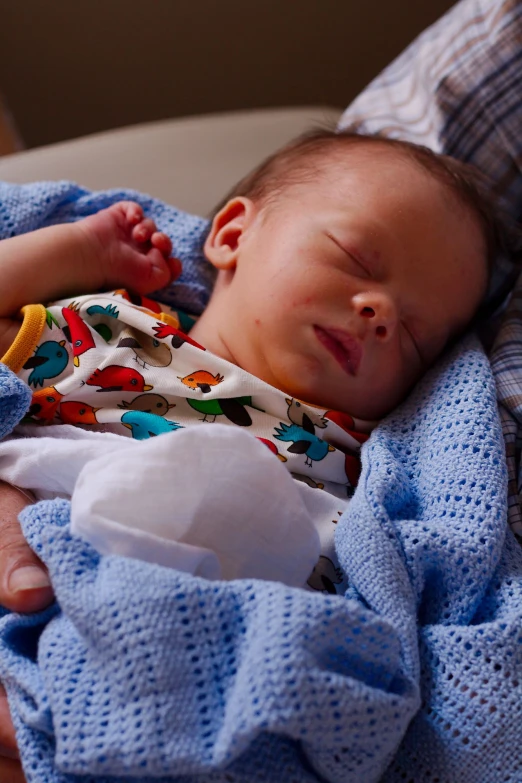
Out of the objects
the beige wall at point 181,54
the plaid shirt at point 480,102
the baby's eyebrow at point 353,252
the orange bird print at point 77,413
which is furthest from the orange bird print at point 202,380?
the beige wall at point 181,54

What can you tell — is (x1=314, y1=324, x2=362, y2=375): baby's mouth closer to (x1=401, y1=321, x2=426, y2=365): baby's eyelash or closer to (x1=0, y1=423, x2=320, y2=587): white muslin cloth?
(x1=401, y1=321, x2=426, y2=365): baby's eyelash

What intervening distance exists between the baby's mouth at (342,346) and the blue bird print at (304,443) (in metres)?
0.10

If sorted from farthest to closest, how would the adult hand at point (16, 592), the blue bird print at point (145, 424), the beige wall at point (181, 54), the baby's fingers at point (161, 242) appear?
the beige wall at point (181, 54) → the baby's fingers at point (161, 242) → the blue bird print at point (145, 424) → the adult hand at point (16, 592)

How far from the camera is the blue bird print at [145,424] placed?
86cm

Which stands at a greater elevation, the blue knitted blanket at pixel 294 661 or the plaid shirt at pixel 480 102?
the plaid shirt at pixel 480 102

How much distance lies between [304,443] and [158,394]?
0.18 m

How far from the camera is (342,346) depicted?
3.07 ft

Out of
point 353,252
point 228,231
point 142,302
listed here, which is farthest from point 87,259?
point 353,252

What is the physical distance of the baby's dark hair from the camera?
3.38 feet

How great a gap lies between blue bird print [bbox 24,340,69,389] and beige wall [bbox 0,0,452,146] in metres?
1.39

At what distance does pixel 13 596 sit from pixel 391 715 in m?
0.34

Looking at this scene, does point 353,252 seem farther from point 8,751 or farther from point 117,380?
point 8,751

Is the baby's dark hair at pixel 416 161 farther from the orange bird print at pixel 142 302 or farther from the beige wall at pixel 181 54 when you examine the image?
the beige wall at pixel 181 54

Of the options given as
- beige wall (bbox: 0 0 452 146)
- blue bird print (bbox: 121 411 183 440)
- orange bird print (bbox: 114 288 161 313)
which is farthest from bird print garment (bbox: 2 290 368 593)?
beige wall (bbox: 0 0 452 146)
